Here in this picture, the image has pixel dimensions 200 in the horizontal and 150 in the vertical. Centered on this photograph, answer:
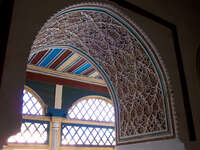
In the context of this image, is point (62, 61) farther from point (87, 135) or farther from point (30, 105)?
point (87, 135)

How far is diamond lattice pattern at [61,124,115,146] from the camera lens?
5527 mm

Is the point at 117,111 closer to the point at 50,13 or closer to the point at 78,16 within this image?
the point at 78,16

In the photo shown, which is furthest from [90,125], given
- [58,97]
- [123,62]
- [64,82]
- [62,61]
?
[123,62]

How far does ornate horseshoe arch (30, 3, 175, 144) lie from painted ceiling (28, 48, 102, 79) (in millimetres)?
2397

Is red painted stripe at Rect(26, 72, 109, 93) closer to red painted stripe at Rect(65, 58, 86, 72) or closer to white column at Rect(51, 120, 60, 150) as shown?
red painted stripe at Rect(65, 58, 86, 72)

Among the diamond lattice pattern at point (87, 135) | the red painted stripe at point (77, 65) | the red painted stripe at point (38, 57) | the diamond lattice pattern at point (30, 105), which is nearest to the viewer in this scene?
the red painted stripe at point (38, 57)

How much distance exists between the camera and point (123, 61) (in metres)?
2.42

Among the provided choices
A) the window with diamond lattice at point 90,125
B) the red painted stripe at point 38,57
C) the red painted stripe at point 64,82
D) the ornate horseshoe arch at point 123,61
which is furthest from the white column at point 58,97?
the ornate horseshoe arch at point 123,61

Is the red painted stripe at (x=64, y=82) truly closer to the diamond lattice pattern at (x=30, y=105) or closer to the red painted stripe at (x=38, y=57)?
the red painted stripe at (x=38, y=57)

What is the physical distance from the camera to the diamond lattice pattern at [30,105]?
5.19 meters

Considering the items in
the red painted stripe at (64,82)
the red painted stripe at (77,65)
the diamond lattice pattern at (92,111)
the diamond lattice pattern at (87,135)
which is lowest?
the diamond lattice pattern at (87,135)

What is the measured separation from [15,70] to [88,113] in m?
4.96

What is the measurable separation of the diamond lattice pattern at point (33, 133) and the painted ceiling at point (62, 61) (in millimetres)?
1435

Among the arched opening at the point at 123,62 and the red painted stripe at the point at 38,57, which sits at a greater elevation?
the red painted stripe at the point at 38,57
